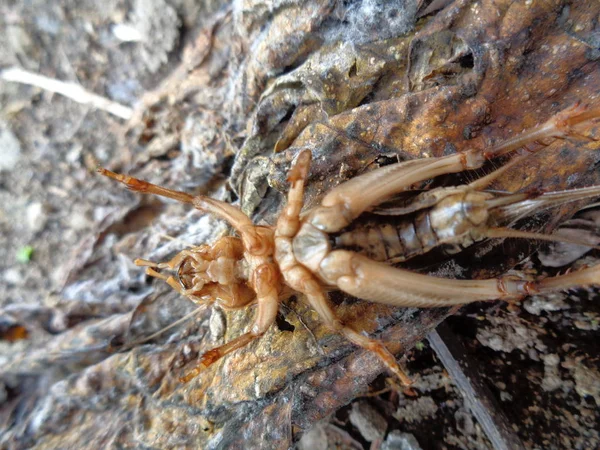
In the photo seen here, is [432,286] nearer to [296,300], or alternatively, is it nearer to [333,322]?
[333,322]

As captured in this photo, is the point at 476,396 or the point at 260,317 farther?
the point at 476,396

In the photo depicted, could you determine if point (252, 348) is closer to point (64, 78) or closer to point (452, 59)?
point (452, 59)

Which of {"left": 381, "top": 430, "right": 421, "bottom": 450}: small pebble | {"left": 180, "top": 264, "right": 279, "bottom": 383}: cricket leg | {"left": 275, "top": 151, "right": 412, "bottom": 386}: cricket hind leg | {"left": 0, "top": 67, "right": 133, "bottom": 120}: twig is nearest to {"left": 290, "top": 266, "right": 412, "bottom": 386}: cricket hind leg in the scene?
{"left": 275, "top": 151, "right": 412, "bottom": 386}: cricket hind leg

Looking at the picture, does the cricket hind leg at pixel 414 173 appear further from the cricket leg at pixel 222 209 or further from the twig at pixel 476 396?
the twig at pixel 476 396

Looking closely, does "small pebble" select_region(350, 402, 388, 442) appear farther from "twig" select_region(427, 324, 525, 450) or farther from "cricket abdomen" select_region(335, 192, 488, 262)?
"cricket abdomen" select_region(335, 192, 488, 262)

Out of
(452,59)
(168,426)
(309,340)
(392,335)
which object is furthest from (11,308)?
(452,59)

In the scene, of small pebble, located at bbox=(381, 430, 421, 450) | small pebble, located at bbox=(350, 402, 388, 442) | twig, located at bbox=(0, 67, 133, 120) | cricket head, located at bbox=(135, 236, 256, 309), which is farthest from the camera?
twig, located at bbox=(0, 67, 133, 120)

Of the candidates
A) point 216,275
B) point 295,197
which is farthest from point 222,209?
point 295,197
